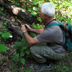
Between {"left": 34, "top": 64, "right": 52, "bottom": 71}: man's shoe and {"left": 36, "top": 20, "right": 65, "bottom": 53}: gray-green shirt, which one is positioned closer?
{"left": 36, "top": 20, "right": 65, "bottom": 53}: gray-green shirt

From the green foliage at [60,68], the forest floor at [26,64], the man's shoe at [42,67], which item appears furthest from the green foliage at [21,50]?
the green foliage at [60,68]

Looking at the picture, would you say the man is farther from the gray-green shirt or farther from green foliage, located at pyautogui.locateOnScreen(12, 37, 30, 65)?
green foliage, located at pyautogui.locateOnScreen(12, 37, 30, 65)

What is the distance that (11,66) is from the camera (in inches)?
91.0

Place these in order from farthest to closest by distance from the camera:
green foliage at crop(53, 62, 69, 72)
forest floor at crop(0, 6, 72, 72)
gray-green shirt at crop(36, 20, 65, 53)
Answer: green foliage at crop(53, 62, 69, 72) < forest floor at crop(0, 6, 72, 72) < gray-green shirt at crop(36, 20, 65, 53)

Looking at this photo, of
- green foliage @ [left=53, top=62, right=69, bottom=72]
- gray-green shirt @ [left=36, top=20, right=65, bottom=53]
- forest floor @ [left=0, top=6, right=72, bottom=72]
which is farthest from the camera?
green foliage @ [left=53, top=62, right=69, bottom=72]

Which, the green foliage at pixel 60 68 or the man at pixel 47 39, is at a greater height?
the man at pixel 47 39

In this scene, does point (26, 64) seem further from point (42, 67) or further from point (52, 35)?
point (52, 35)

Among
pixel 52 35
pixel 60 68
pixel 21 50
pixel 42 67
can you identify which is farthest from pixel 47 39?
pixel 60 68

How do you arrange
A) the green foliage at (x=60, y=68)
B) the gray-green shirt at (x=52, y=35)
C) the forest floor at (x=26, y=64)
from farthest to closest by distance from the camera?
the green foliage at (x=60, y=68) < the forest floor at (x=26, y=64) < the gray-green shirt at (x=52, y=35)

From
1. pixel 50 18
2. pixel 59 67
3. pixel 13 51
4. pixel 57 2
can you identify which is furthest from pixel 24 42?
pixel 57 2

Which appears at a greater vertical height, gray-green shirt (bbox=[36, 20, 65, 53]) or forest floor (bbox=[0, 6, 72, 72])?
gray-green shirt (bbox=[36, 20, 65, 53])

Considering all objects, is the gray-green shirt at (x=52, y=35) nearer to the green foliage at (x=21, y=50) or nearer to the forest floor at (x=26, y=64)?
the green foliage at (x=21, y=50)

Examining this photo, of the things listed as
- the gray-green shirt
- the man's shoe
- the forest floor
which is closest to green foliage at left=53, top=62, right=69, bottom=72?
the forest floor

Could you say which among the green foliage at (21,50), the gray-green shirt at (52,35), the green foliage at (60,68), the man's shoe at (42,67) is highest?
the gray-green shirt at (52,35)
